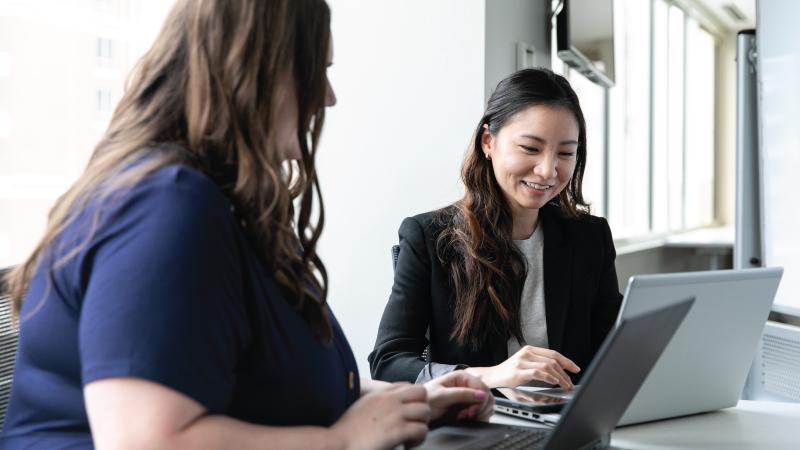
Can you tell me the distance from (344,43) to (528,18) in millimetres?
716

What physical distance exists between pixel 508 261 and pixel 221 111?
3.78 feet

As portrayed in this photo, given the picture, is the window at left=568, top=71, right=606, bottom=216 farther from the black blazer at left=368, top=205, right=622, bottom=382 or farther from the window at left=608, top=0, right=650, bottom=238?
the black blazer at left=368, top=205, right=622, bottom=382

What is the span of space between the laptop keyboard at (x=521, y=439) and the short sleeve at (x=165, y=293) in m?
0.43

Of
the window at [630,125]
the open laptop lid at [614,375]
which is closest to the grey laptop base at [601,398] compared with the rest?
the open laptop lid at [614,375]

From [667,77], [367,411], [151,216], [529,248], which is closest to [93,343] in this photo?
[151,216]

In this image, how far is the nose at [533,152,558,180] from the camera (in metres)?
1.95

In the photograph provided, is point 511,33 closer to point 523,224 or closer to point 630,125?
point 523,224

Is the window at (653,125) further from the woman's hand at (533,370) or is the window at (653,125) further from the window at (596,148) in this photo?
the woman's hand at (533,370)

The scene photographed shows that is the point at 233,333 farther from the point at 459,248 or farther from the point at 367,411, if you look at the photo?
the point at 459,248

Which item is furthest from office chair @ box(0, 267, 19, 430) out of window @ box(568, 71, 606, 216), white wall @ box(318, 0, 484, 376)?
window @ box(568, 71, 606, 216)

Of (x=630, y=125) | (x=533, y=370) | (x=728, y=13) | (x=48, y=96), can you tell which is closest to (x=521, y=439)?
(x=533, y=370)

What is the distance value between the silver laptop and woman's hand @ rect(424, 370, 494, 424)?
0.86 ft

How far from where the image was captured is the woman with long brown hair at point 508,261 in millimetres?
1938

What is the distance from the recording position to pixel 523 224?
2.10 metres
